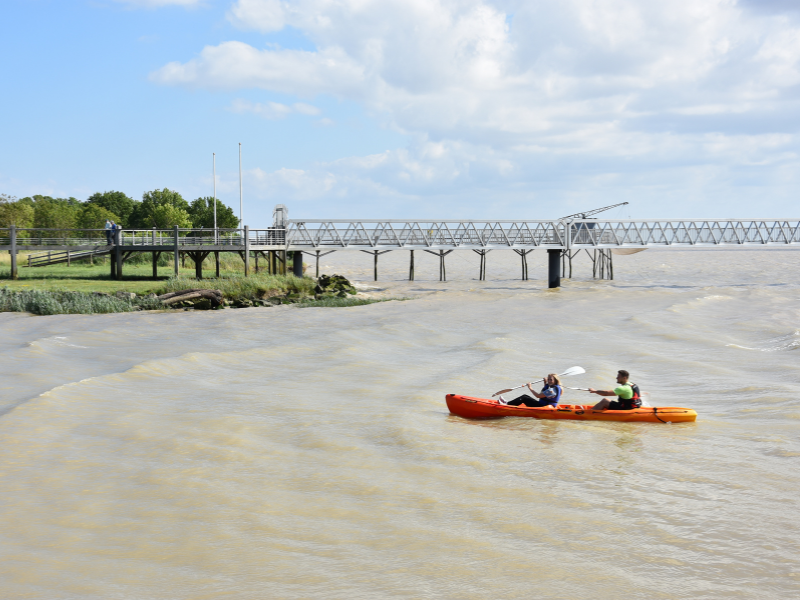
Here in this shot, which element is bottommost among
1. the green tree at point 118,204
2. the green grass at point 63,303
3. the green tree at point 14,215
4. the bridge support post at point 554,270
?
the green grass at point 63,303

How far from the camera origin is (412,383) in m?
17.1

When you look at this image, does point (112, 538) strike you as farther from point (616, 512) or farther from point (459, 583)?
point (616, 512)

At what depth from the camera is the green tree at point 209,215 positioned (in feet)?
285

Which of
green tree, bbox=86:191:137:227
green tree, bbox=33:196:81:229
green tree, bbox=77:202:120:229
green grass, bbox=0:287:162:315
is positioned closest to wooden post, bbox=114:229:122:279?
green grass, bbox=0:287:162:315

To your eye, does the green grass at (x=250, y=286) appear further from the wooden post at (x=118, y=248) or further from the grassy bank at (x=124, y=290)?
the wooden post at (x=118, y=248)

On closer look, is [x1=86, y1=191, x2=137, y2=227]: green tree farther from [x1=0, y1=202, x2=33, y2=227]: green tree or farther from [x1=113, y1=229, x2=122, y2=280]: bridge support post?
[x1=113, y1=229, x2=122, y2=280]: bridge support post

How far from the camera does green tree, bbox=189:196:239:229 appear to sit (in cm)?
8700

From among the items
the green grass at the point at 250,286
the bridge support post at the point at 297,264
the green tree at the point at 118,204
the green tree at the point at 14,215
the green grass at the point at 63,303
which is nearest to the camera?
the green grass at the point at 63,303

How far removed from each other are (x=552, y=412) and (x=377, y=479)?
5.08 meters

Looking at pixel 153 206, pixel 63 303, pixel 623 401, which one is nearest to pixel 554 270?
pixel 63 303

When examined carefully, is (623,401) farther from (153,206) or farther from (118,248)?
(153,206)

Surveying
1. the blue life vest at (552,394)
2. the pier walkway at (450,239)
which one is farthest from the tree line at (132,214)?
the blue life vest at (552,394)

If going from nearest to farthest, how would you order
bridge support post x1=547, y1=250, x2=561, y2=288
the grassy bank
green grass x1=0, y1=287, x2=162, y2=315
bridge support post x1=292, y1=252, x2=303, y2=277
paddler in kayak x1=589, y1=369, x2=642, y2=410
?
paddler in kayak x1=589, y1=369, x2=642, y2=410
green grass x1=0, y1=287, x2=162, y2=315
the grassy bank
bridge support post x1=292, y1=252, x2=303, y2=277
bridge support post x1=547, y1=250, x2=561, y2=288

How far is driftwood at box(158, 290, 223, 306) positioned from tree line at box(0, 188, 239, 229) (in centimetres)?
4836
